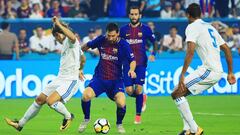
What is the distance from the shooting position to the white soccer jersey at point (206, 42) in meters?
14.3

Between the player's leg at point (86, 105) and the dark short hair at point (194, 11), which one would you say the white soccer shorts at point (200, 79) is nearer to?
the dark short hair at point (194, 11)

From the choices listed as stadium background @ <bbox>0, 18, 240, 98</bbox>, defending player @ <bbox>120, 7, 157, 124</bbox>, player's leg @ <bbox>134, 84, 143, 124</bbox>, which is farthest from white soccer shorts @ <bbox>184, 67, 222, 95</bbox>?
stadium background @ <bbox>0, 18, 240, 98</bbox>

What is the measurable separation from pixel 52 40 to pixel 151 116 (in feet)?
30.6

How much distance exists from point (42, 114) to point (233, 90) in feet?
27.8

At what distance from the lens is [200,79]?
573 inches

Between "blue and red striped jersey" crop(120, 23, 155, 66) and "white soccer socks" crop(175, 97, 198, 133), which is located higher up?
"blue and red striped jersey" crop(120, 23, 155, 66)

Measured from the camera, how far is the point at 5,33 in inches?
1070

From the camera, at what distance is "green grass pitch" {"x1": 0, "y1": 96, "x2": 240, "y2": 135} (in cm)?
1634

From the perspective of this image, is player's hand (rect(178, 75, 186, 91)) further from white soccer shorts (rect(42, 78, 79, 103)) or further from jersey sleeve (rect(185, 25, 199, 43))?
white soccer shorts (rect(42, 78, 79, 103))

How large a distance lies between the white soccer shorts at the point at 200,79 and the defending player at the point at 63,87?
2.40 meters

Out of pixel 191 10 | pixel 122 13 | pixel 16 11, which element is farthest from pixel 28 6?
pixel 191 10

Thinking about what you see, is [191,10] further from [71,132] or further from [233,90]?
[233,90]

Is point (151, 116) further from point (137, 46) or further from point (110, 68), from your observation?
point (110, 68)

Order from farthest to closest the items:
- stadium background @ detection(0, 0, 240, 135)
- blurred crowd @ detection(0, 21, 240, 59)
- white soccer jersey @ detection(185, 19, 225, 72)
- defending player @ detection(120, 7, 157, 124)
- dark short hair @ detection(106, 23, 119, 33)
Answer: blurred crowd @ detection(0, 21, 240, 59) → defending player @ detection(120, 7, 157, 124) → stadium background @ detection(0, 0, 240, 135) → dark short hair @ detection(106, 23, 119, 33) → white soccer jersey @ detection(185, 19, 225, 72)
